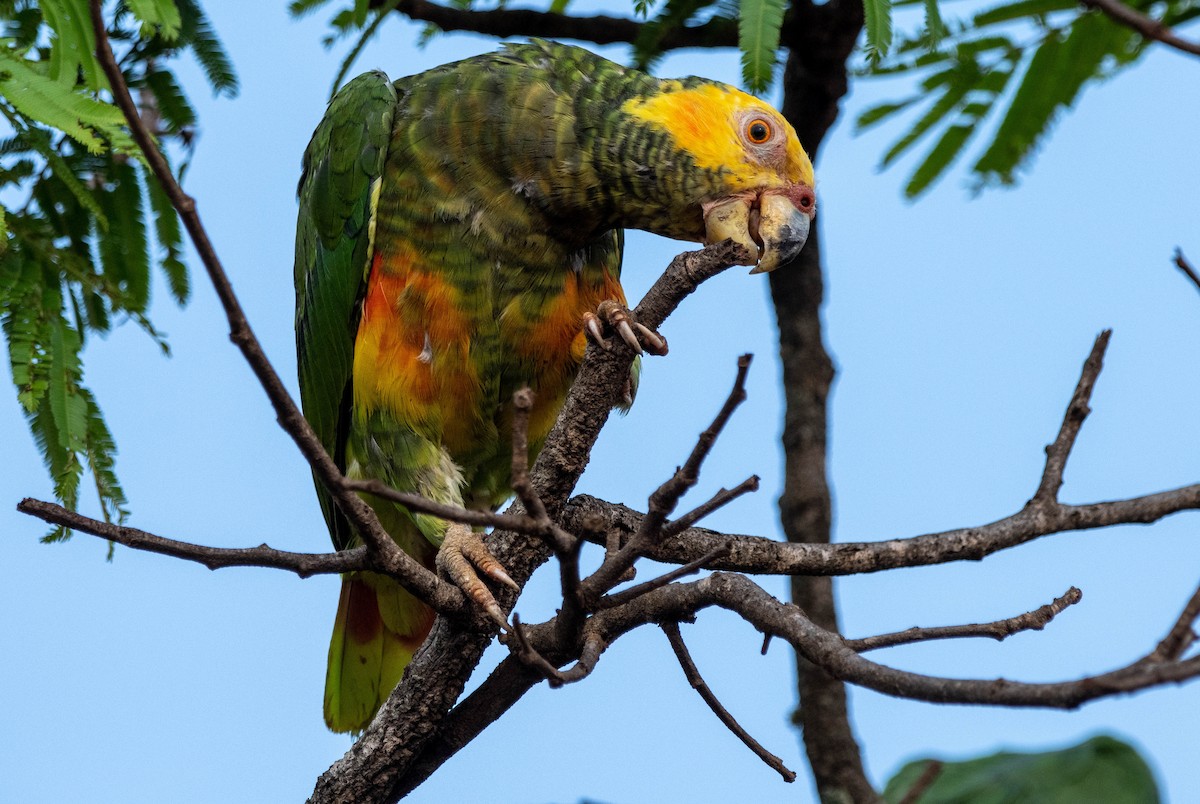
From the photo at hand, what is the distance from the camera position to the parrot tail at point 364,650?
389cm

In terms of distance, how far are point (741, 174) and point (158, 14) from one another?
5.05ft

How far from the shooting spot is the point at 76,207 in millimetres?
3320

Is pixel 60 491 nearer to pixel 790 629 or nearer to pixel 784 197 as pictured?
pixel 790 629

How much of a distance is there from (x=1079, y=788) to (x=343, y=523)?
8.06 ft

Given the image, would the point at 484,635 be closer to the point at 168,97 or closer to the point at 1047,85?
the point at 168,97

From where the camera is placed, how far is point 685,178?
3.29 m

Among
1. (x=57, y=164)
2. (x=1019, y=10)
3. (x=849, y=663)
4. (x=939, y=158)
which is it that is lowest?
(x=849, y=663)

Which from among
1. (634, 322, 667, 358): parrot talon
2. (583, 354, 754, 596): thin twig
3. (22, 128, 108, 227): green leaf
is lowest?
(583, 354, 754, 596): thin twig

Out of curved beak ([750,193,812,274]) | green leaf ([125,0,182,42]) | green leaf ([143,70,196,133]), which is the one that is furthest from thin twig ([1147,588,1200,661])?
green leaf ([143,70,196,133])

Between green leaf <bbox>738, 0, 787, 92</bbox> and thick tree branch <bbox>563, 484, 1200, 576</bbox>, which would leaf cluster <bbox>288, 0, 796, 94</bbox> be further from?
thick tree branch <bbox>563, 484, 1200, 576</bbox>

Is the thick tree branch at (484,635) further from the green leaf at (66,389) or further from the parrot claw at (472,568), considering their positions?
the green leaf at (66,389)

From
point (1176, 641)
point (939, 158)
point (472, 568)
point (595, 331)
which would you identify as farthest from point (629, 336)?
point (939, 158)

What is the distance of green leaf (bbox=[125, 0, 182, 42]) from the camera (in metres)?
2.62

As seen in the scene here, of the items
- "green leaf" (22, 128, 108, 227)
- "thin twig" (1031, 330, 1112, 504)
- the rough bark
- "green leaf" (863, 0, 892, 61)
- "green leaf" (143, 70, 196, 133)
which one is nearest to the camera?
"thin twig" (1031, 330, 1112, 504)
